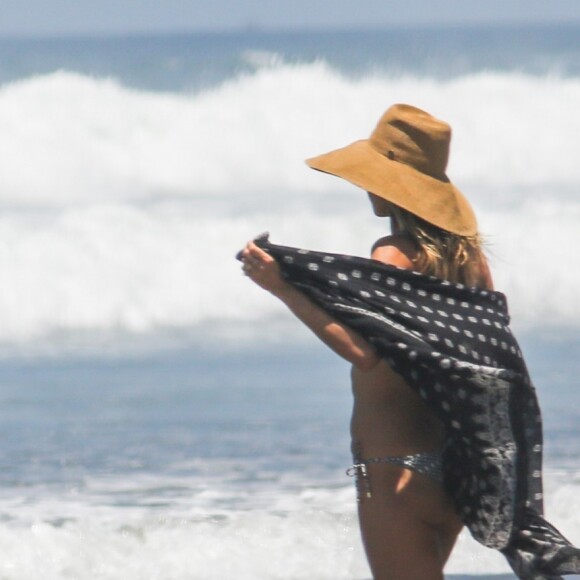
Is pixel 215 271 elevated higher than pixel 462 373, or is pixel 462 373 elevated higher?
pixel 462 373

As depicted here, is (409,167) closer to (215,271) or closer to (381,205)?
(381,205)

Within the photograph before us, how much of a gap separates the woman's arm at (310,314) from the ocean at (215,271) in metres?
2.35

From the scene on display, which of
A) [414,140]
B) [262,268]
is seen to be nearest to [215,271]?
[414,140]

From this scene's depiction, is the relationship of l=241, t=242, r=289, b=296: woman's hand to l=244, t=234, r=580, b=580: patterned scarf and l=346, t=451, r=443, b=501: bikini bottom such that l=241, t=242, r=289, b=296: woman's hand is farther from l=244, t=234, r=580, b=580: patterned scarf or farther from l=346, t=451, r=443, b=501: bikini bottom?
l=346, t=451, r=443, b=501: bikini bottom

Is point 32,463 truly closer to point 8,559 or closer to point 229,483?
point 229,483

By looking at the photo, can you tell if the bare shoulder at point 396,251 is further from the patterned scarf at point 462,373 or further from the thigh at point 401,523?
the thigh at point 401,523

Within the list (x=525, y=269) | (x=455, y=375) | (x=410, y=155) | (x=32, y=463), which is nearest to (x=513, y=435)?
(x=455, y=375)

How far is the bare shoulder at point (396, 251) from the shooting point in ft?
7.68

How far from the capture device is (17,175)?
566 inches

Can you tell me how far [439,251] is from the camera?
2371 mm

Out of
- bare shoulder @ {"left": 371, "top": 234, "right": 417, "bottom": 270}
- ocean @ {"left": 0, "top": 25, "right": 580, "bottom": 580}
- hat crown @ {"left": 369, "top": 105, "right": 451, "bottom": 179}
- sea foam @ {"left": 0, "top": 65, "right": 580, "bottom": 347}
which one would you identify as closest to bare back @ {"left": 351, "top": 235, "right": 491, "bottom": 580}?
bare shoulder @ {"left": 371, "top": 234, "right": 417, "bottom": 270}

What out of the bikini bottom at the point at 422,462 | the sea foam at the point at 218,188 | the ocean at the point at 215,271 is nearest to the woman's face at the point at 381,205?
the bikini bottom at the point at 422,462

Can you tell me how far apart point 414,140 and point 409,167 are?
56mm

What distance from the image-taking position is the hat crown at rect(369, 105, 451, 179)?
7.99ft
